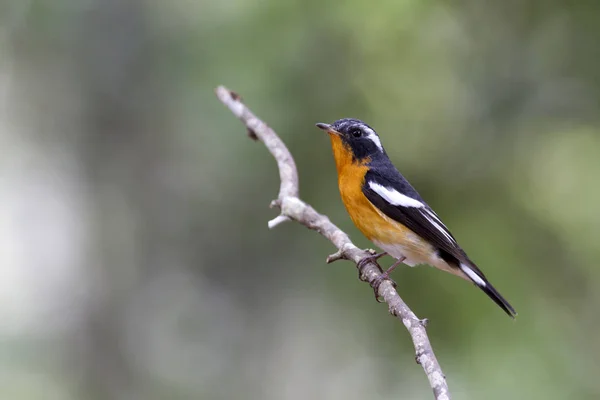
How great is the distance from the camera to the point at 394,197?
4430 millimetres

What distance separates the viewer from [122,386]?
309 inches

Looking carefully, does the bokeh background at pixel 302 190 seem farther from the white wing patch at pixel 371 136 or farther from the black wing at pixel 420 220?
the black wing at pixel 420 220

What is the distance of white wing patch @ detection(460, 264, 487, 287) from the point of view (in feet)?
13.7

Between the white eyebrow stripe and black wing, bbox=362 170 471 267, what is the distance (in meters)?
0.01

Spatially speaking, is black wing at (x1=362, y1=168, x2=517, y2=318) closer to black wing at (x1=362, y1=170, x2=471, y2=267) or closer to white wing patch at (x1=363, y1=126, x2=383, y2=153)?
black wing at (x1=362, y1=170, x2=471, y2=267)

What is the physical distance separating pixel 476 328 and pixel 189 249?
3979 mm

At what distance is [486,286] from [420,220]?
60 cm

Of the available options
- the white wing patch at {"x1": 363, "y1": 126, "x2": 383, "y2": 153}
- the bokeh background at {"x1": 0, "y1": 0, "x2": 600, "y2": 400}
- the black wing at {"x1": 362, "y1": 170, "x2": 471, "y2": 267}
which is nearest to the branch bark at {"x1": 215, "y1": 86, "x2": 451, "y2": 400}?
the black wing at {"x1": 362, "y1": 170, "x2": 471, "y2": 267}

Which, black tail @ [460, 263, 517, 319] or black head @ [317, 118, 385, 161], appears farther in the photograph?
black head @ [317, 118, 385, 161]

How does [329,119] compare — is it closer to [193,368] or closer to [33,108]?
[193,368]

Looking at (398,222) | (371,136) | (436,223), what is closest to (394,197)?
(398,222)

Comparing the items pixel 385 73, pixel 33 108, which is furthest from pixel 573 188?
pixel 33 108

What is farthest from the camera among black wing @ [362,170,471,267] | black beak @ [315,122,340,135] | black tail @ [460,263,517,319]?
black beak @ [315,122,340,135]

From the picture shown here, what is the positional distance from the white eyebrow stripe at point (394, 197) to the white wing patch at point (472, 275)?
51 centimetres
